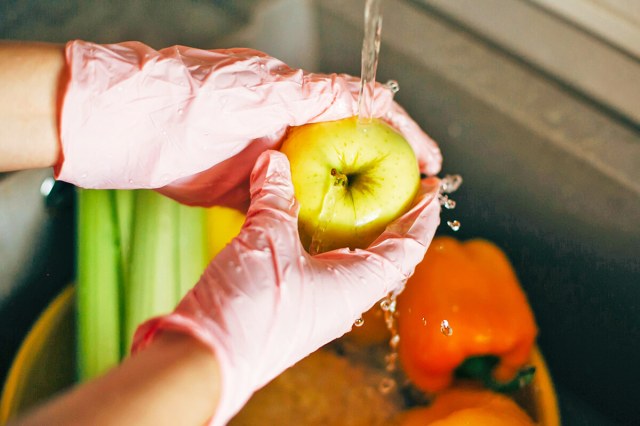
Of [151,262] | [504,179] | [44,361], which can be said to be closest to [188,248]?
[151,262]

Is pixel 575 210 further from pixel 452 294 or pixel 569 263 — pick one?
pixel 452 294

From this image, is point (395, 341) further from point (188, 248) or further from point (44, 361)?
point (44, 361)

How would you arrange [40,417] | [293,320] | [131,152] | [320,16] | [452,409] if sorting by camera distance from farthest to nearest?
[320,16]
[452,409]
[131,152]
[293,320]
[40,417]

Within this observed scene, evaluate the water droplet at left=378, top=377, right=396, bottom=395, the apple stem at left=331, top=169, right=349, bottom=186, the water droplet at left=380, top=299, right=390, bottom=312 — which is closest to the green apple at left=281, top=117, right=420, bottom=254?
the apple stem at left=331, top=169, right=349, bottom=186

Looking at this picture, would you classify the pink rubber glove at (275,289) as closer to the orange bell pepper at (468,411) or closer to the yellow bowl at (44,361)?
the orange bell pepper at (468,411)

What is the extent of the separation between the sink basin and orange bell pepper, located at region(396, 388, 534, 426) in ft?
0.69

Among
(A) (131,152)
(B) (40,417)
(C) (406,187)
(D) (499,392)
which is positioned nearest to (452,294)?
(D) (499,392)

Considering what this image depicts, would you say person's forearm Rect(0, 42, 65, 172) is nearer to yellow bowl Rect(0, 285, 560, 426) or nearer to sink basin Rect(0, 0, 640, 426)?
sink basin Rect(0, 0, 640, 426)

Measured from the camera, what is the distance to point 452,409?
0.79m

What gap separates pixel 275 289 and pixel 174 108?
9.2 inches

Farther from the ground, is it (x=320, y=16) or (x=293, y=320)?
(x=320, y=16)

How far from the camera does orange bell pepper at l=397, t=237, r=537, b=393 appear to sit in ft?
2.61

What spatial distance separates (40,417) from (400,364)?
592 mm

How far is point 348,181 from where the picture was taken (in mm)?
643
